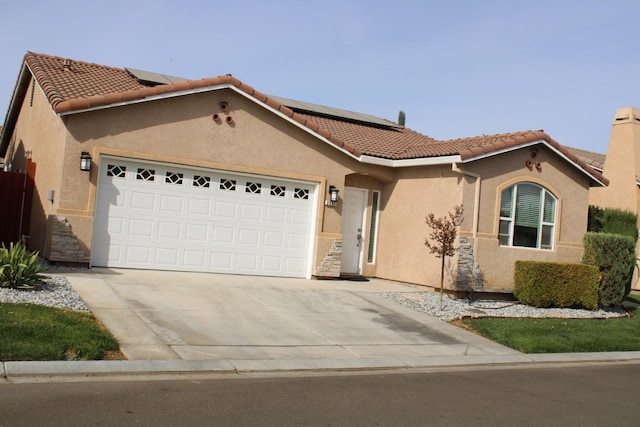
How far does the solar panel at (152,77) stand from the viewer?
1903 cm

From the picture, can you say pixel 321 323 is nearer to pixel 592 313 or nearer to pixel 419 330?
pixel 419 330

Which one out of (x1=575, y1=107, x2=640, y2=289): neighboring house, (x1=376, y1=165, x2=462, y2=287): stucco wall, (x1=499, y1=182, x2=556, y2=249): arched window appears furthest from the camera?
(x1=575, y1=107, x2=640, y2=289): neighboring house

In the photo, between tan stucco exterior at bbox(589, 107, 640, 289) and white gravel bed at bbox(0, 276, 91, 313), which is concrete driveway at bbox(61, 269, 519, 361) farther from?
tan stucco exterior at bbox(589, 107, 640, 289)

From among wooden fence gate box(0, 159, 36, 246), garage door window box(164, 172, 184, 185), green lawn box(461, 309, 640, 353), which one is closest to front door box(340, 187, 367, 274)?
garage door window box(164, 172, 184, 185)

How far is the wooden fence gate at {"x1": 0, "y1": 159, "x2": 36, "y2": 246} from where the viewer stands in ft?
54.6

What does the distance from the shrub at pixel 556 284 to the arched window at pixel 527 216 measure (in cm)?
117

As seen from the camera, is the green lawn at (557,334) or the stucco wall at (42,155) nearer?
the green lawn at (557,334)

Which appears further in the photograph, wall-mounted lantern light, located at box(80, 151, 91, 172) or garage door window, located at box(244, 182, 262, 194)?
garage door window, located at box(244, 182, 262, 194)

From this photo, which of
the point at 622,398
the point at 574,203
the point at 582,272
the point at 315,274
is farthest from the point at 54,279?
the point at 574,203

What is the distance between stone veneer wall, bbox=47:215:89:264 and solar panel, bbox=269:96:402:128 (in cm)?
885

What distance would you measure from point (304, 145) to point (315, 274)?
322 cm

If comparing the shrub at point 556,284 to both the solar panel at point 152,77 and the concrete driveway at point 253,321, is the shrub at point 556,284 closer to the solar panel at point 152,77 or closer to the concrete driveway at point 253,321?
the concrete driveway at point 253,321

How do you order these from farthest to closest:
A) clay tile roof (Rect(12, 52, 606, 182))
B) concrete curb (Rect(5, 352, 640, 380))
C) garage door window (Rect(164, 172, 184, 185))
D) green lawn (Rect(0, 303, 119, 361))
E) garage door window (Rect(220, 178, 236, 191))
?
garage door window (Rect(220, 178, 236, 191)), garage door window (Rect(164, 172, 184, 185)), clay tile roof (Rect(12, 52, 606, 182)), green lawn (Rect(0, 303, 119, 361)), concrete curb (Rect(5, 352, 640, 380))

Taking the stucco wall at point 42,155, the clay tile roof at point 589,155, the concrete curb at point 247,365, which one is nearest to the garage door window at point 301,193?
the stucco wall at point 42,155
